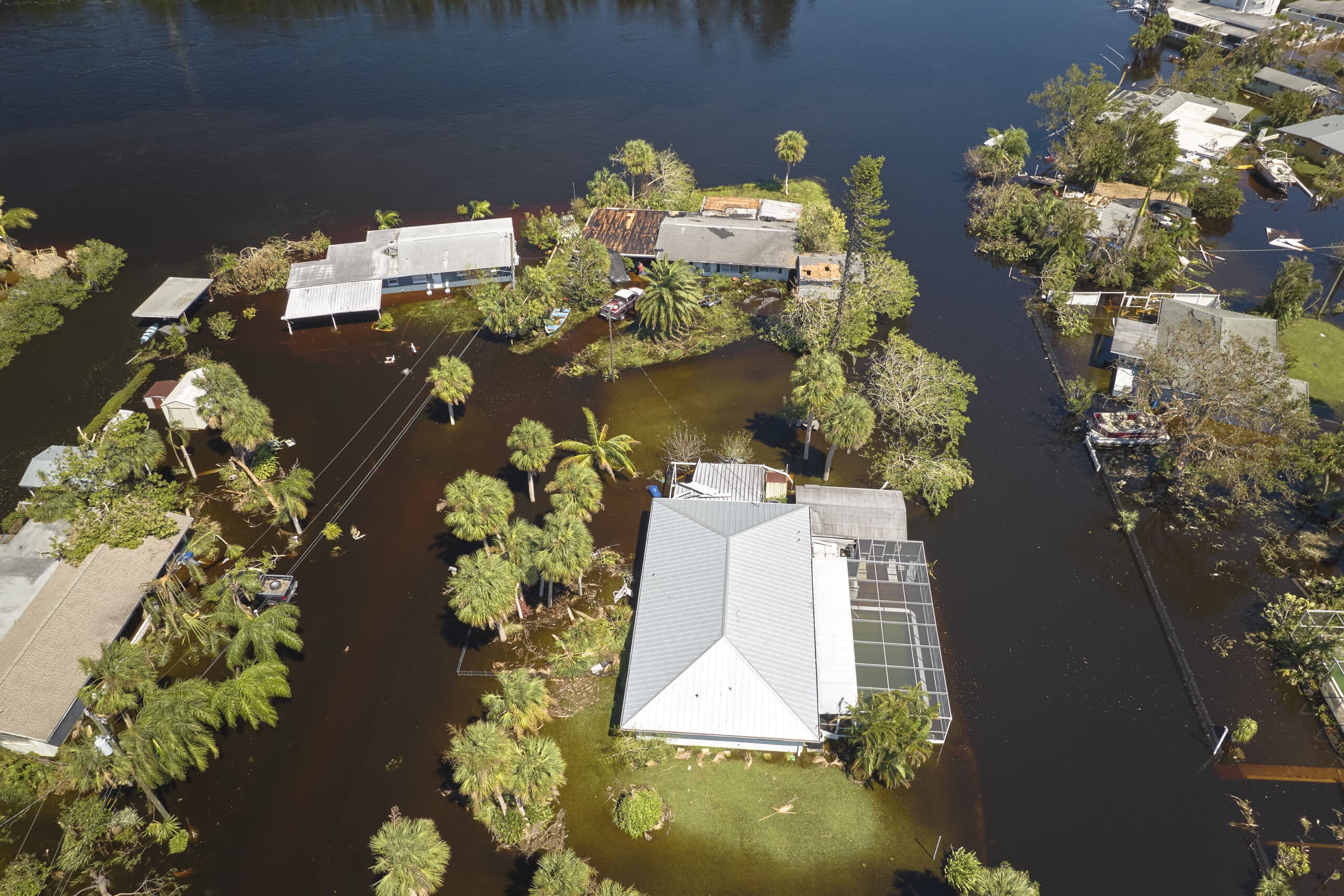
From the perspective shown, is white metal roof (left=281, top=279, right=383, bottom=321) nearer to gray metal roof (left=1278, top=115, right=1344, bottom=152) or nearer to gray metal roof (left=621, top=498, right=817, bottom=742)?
gray metal roof (left=621, top=498, right=817, bottom=742)

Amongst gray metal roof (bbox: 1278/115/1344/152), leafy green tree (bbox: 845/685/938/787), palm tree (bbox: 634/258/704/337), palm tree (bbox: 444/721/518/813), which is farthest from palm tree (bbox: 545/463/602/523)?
gray metal roof (bbox: 1278/115/1344/152)

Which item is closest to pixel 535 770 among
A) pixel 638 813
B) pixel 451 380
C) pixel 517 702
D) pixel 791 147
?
pixel 517 702

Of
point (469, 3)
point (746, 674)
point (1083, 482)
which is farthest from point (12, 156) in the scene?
point (1083, 482)

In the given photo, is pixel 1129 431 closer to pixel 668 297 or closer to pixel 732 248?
pixel 668 297

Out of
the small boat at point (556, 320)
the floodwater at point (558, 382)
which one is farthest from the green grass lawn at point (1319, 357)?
the small boat at point (556, 320)

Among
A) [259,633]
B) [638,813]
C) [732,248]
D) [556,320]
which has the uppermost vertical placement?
[732,248]
